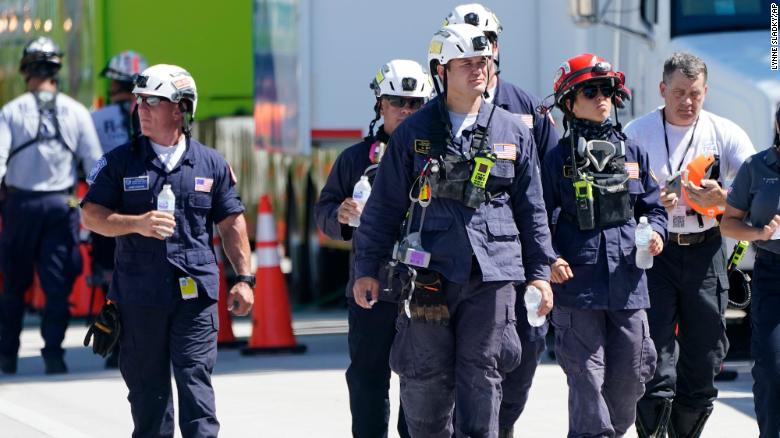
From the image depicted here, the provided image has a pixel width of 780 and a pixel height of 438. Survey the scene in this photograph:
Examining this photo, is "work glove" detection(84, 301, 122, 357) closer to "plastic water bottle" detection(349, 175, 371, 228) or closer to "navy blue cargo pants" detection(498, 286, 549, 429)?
"plastic water bottle" detection(349, 175, 371, 228)

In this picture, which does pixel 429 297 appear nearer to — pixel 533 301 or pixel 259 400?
pixel 533 301

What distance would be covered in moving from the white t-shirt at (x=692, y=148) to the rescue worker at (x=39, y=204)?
5145mm

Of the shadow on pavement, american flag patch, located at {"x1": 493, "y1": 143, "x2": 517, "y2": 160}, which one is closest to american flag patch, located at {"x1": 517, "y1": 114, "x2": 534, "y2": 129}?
american flag patch, located at {"x1": 493, "y1": 143, "x2": 517, "y2": 160}

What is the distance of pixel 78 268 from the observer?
40.6 feet

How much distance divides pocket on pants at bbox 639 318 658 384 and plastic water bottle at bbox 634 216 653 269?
0.28 metres

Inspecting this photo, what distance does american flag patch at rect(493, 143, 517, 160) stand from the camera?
7004 mm

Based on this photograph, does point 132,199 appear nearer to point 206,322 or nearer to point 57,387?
point 206,322

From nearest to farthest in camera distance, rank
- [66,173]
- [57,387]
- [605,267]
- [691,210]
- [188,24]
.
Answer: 1. [605,267]
2. [691,210]
3. [57,387]
4. [66,173]
5. [188,24]

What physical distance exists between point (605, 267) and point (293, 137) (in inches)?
284

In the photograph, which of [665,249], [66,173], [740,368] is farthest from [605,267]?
[66,173]

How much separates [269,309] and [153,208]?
5248mm

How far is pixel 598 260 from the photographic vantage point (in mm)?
7684

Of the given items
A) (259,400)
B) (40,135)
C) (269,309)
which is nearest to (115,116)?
(40,135)

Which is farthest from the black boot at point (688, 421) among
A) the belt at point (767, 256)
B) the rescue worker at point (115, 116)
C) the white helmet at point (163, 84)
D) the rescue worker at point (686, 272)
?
the rescue worker at point (115, 116)
